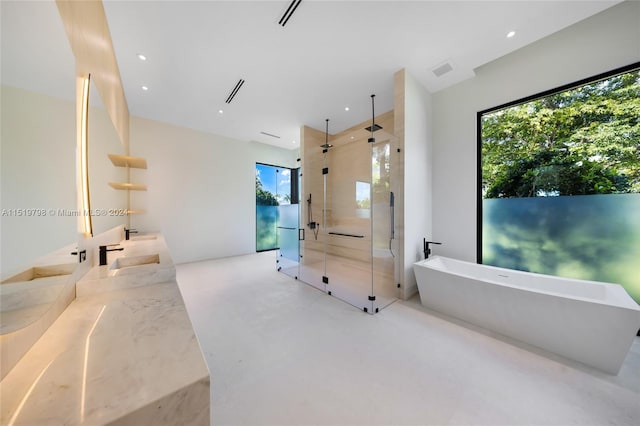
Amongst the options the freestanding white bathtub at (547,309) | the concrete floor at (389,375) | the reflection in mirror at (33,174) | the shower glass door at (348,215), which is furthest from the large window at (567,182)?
the reflection in mirror at (33,174)

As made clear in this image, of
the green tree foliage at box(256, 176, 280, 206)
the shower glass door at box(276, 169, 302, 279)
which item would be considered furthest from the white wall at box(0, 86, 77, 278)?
the green tree foliage at box(256, 176, 280, 206)

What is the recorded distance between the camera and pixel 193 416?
569 millimetres

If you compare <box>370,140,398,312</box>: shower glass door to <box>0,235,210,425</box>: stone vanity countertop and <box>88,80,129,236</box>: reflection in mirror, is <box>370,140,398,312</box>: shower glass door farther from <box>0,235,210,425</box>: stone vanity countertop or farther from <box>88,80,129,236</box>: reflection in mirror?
<box>88,80,129,236</box>: reflection in mirror

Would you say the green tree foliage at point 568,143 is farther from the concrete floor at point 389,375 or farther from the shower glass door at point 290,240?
the shower glass door at point 290,240

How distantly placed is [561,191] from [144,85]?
6.13 m

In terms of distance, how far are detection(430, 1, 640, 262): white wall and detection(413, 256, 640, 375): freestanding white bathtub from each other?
2.87 feet

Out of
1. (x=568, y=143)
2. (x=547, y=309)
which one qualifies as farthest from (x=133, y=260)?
(x=568, y=143)

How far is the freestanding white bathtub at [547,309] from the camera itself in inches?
64.7

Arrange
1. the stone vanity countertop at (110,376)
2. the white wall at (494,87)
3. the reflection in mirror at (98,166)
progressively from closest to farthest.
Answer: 1. the stone vanity countertop at (110,376)
2. the reflection in mirror at (98,166)
3. the white wall at (494,87)

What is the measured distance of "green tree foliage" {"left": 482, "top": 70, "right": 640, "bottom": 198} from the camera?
2201mm

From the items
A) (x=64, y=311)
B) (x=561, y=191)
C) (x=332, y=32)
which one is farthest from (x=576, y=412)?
(x=332, y=32)

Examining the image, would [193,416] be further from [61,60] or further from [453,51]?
[453,51]

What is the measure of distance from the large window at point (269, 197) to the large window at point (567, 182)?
516cm

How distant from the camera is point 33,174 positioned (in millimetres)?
763
